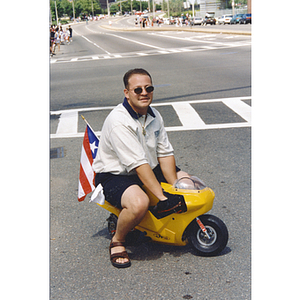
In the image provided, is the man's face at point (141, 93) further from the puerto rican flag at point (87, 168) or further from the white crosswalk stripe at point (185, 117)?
the white crosswalk stripe at point (185, 117)

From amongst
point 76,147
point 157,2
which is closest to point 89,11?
point 157,2

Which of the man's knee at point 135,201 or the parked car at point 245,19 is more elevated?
the parked car at point 245,19

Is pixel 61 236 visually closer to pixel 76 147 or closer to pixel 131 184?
pixel 131 184

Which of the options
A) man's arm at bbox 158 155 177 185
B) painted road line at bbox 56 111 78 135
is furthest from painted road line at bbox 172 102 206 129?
man's arm at bbox 158 155 177 185

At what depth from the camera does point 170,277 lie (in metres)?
3.23

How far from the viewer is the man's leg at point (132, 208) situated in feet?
10.9

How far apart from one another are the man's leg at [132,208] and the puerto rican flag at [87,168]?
2.18ft

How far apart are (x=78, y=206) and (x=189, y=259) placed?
5.48ft

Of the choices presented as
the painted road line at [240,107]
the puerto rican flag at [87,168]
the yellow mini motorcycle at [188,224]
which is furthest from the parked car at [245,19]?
the yellow mini motorcycle at [188,224]

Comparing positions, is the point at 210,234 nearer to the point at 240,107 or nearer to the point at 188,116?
the point at 188,116

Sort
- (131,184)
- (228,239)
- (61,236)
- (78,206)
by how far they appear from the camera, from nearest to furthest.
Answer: (131,184), (228,239), (61,236), (78,206)

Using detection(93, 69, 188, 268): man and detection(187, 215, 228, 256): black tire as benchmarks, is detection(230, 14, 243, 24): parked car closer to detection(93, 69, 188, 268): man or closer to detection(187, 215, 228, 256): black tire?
detection(93, 69, 188, 268): man

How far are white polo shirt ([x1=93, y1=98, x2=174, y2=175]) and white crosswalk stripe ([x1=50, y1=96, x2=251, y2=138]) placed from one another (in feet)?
13.7

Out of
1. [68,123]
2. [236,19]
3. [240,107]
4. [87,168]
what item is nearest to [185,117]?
[240,107]
